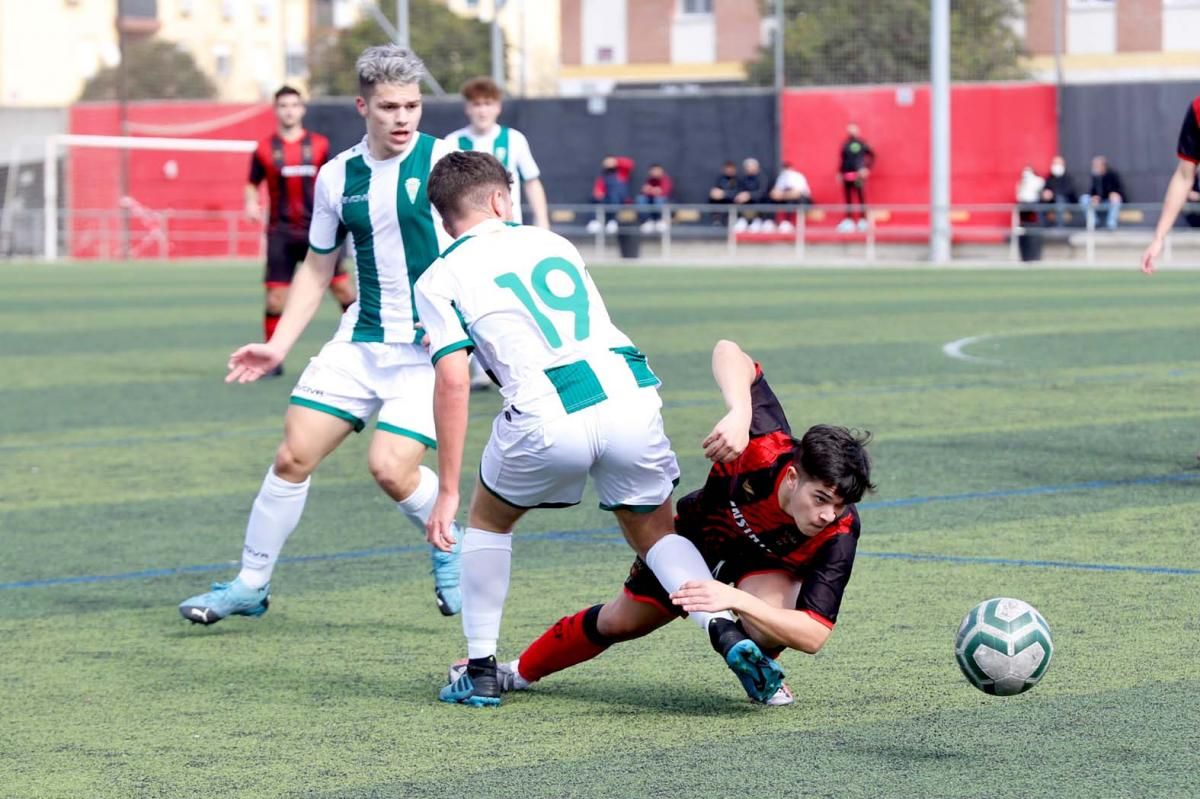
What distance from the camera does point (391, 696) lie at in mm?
5234

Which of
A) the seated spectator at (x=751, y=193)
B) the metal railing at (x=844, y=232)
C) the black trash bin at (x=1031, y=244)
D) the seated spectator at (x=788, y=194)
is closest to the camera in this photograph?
the metal railing at (x=844, y=232)

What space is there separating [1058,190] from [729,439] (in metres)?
27.7

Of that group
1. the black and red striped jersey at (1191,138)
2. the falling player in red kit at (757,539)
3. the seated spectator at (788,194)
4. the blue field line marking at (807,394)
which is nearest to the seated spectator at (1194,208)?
the seated spectator at (788,194)

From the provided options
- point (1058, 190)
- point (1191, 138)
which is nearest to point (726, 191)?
point (1058, 190)

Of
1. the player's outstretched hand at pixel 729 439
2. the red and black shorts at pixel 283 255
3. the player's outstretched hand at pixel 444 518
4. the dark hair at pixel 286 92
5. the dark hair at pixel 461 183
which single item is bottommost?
the player's outstretched hand at pixel 444 518

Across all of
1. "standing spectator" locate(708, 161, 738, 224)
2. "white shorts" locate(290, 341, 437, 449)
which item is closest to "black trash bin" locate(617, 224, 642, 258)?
"standing spectator" locate(708, 161, 738, 224)

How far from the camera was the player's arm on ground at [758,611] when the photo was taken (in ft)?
15.1

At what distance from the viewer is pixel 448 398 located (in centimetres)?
482

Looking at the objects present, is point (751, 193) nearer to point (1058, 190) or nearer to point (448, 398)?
point (1058, 190)

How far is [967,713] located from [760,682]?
55 cm

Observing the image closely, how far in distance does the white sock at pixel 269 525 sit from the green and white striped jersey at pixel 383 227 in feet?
1.77

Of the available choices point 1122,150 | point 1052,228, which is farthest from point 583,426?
point 1122,150

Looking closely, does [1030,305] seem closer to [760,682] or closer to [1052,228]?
[1052,228]

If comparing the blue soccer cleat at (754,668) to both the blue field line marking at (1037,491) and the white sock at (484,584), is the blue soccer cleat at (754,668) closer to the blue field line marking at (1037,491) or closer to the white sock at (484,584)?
the white sock at (484,584)
